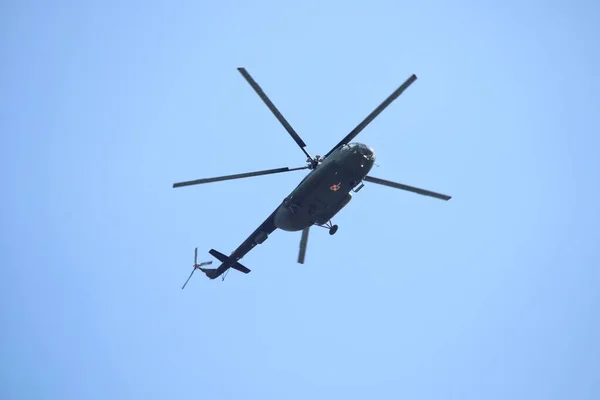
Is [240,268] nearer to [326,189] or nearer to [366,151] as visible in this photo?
[326,189]

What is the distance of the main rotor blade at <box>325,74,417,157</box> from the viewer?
2284cm

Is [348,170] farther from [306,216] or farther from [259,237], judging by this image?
[259,237]

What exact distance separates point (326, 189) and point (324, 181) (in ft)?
1.46

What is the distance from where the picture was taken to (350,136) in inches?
992

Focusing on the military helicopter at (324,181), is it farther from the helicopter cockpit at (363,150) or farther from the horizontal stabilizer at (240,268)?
the horizontal stabilizer at (240,268)

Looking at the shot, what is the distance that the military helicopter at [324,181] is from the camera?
24516 mm

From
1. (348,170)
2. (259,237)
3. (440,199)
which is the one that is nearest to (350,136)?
(348,170)

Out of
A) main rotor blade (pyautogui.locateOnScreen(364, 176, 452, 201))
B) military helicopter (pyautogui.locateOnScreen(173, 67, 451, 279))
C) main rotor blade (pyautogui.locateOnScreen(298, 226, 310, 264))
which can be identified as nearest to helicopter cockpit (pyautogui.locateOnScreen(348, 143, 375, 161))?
military helicopter (pyautogui.locateOnScreen(173, 67, 451, 279))

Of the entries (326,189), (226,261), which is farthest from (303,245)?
(226,261)

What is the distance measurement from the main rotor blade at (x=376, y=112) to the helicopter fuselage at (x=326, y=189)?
1.39 feet

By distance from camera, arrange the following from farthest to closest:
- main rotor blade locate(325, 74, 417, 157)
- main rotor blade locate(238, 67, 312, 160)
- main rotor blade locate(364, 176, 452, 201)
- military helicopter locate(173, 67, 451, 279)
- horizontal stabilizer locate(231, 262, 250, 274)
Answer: horizontal stabilizer locate(231, 262, 250, 274) → main rotor blade locate(364, 176, 452, 201) → military helicopter locate(173, 67, 451, 279) → main rotor blade locate(238, 67, 312, 160) → main rotor blade locate(325, 74, 417, 157)

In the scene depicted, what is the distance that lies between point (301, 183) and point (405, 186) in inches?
179

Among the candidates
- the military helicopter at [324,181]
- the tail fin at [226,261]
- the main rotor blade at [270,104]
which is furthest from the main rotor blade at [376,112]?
the tail fin at [226,261]

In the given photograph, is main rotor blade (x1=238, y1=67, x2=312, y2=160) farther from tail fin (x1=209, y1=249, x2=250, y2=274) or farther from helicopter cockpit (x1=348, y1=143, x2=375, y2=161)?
tail fin (x1=209, y1=249, x2=250, y2=274)
